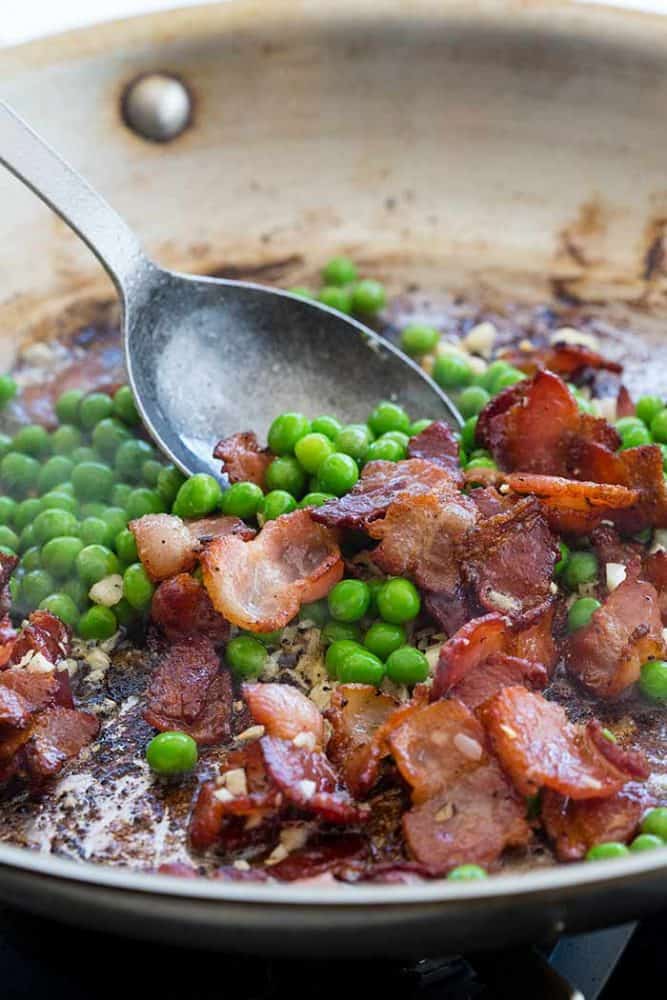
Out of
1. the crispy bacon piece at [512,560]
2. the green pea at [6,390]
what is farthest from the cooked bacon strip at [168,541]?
the green pea at [6,390]

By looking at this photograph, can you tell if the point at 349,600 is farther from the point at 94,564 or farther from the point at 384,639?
the point at 94,564

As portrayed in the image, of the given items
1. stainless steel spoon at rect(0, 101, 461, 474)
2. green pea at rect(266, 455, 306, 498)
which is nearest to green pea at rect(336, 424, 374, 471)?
green pea at rect(266, 455, 306, 498)

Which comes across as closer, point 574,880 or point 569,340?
point 574,880

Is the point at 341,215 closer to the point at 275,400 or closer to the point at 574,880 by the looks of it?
the point at 275,400

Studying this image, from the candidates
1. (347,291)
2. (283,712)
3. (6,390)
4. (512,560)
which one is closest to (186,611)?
(283,712)

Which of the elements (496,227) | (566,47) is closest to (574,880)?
(496,227)
